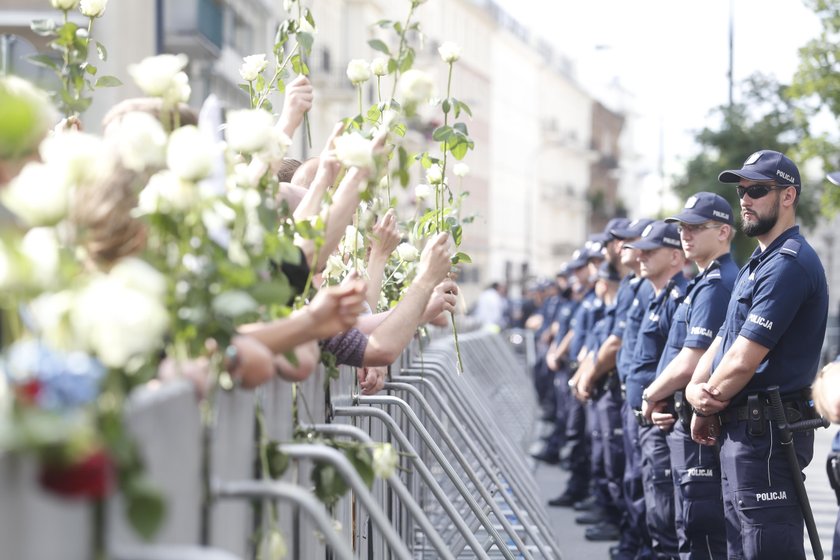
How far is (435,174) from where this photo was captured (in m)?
6.14

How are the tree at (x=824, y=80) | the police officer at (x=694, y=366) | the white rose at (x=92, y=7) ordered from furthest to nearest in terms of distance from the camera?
the tree at (x=824, y=80) < the police officer at (x=694, y=366) < the white rose at (x=92, y=7)

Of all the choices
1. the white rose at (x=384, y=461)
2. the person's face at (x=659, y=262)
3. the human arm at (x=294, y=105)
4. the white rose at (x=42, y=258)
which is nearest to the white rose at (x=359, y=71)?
the human arm at (x=294, y=105)

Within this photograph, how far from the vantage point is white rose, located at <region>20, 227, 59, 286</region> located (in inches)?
91.0

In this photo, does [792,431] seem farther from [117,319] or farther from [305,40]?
[117,319]

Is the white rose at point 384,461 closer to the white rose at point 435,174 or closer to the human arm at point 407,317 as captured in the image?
the human arm at point 407,317

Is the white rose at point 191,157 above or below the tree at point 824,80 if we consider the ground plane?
below

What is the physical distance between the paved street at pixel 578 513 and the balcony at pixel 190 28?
1210 cm

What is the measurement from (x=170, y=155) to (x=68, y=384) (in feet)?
2.82

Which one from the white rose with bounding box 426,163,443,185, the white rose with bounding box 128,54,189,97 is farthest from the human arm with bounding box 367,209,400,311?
the white rose with bounding box 128,54,189,97

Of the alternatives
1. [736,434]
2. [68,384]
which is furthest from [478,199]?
[68,384]

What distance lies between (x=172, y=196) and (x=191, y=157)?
0.11 m

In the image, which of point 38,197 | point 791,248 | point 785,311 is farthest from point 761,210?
point 38,197

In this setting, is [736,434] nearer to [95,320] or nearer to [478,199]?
[95,320]

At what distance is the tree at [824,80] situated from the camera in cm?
2267
